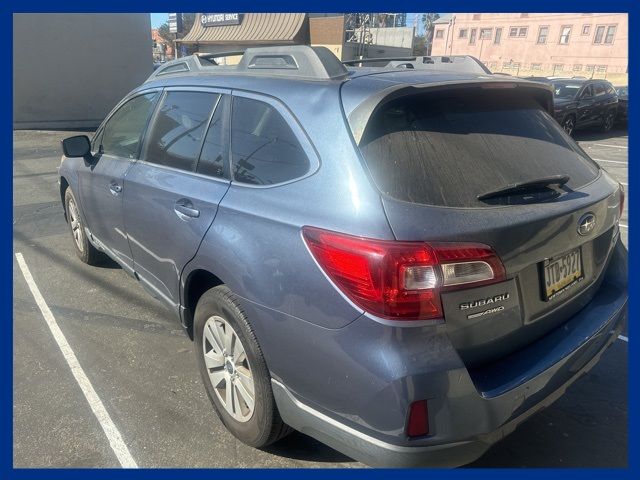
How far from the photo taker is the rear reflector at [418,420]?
1.78 meters

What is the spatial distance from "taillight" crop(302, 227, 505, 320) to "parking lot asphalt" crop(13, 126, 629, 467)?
1158 mm

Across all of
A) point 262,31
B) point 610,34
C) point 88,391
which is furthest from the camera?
point 610,34

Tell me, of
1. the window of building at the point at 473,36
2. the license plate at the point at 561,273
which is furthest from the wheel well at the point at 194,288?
the window of building at the point at 473,36

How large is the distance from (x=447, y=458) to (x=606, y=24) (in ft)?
206

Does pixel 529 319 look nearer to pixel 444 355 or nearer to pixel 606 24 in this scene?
pixel 444 355

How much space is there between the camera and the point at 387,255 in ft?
5.87

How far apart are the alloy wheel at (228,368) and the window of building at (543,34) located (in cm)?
6585

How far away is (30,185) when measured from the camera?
8.46 meters

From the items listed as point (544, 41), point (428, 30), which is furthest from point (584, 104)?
point (428, 30)

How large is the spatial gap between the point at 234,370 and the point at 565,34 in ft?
214

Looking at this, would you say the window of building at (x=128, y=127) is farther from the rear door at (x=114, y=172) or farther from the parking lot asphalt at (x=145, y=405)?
the parking lot asphalt at (x=145, y=405)

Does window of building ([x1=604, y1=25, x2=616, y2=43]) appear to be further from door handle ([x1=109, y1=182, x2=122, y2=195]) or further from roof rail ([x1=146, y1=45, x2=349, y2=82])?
door handle ([x1=109, y1=182, x2=122, y2=195])

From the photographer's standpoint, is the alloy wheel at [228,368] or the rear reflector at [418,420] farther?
the alloy wheel at [228,368]

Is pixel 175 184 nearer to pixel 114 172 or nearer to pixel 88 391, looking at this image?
pixel 114 172
